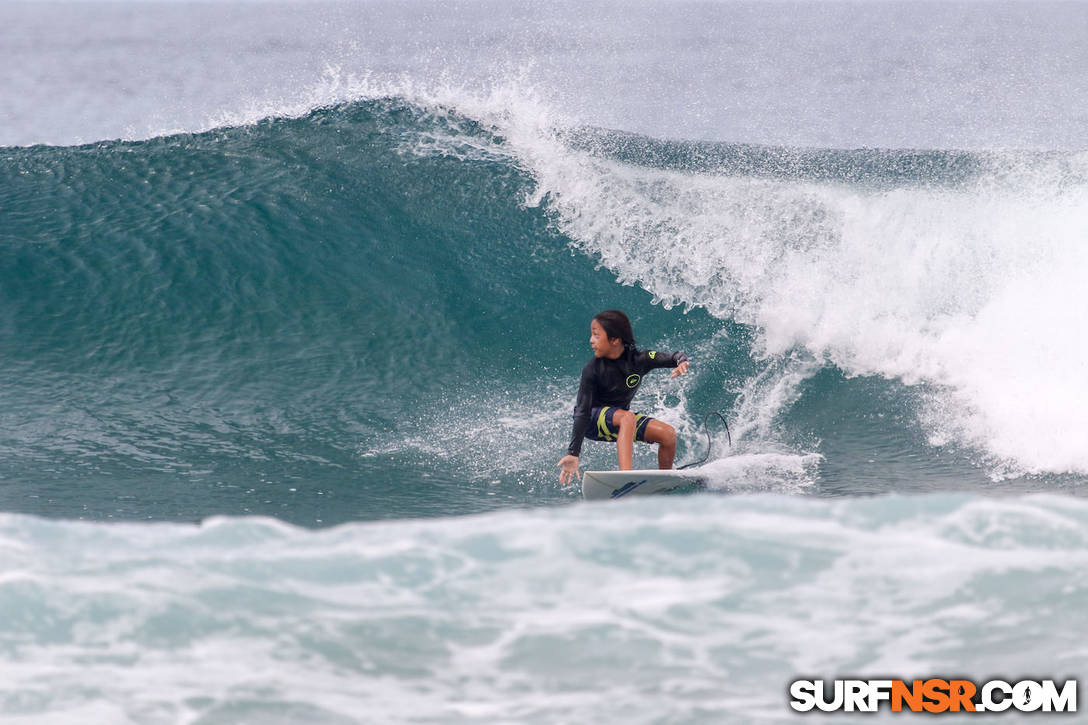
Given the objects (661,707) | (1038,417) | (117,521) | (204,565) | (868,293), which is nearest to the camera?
(661,707)

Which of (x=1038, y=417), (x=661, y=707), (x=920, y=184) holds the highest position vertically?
(x=920, y=184)

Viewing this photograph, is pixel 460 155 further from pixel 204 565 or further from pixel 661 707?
pixel 661 707

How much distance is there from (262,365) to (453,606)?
485 centimetres

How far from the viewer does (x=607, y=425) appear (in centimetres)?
666

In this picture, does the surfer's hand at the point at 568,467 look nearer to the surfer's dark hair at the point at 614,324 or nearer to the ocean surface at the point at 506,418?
the ocean surface at the point at 506,418

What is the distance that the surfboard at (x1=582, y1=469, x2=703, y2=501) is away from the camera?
→ 6.13 metres

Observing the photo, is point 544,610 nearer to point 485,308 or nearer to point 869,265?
point 485,308

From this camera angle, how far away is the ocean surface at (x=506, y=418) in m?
4.23

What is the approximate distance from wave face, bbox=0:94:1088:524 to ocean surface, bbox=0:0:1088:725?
0.04 meters

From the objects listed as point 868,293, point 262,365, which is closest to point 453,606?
point 262,365

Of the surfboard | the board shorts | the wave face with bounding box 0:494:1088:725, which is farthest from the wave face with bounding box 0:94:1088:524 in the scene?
the wave face with bounding box 0:494:1088:725

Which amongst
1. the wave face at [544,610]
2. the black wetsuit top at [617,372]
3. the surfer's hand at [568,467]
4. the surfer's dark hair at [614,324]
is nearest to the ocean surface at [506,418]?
the wave face at [544,610]

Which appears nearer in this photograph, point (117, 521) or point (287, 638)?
point (287, 638)

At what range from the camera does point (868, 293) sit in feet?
30.8
